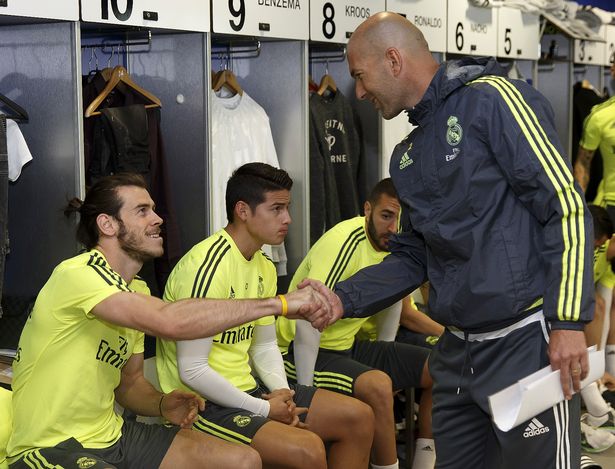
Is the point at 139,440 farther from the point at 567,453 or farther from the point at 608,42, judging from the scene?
the point at 608,42

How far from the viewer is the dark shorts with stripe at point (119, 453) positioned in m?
2.57

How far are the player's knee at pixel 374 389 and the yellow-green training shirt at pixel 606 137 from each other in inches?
94.5

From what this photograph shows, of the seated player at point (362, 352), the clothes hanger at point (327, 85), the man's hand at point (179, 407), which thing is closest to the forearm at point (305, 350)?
the seated player at point (362, 352)

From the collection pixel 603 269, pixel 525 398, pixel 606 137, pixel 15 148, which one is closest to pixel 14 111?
pixel 15 148

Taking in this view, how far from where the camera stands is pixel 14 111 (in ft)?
11.8

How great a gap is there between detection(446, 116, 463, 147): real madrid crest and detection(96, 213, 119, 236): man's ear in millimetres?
1015

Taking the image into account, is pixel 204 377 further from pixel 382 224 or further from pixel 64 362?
pixel 382 224

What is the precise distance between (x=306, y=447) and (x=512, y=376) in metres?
0.87

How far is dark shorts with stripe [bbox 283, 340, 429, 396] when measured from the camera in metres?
3.65

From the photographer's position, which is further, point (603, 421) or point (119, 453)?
point (603, 421)

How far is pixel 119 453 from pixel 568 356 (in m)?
1.28

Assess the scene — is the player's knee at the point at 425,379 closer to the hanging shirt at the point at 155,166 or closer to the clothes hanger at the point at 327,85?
the hanging shirt at the point at 155,166

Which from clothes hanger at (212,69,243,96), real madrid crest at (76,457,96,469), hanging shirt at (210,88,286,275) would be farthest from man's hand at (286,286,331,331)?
clothes hanger at (212,69,243,96)

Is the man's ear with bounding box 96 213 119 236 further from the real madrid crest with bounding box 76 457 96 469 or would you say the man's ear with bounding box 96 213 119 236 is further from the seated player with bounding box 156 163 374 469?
the real madrid crest with bounding box 76 457 96 469
